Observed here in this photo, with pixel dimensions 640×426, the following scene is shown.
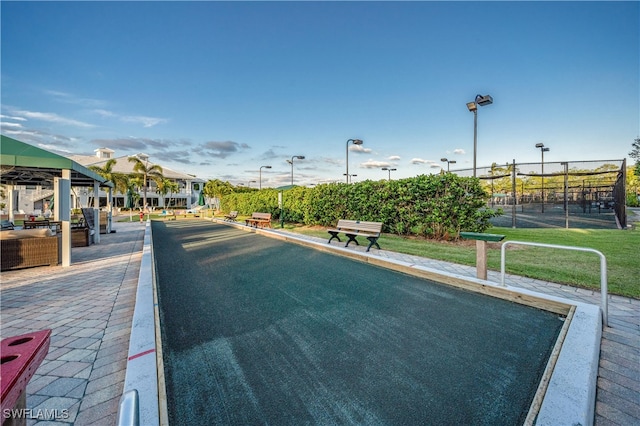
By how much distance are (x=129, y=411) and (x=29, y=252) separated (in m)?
8.29

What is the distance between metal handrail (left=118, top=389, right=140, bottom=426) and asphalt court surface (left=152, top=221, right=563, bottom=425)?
1.16 m

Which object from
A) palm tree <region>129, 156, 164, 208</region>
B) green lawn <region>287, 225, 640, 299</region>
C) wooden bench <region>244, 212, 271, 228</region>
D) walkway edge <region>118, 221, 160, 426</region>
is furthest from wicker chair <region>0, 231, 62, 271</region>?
palm tree <region>129, 156, 164, 208</region>

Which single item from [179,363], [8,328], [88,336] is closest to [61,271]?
[8,328]

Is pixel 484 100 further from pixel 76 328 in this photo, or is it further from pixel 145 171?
pixel 145 171

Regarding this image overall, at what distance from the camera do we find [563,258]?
6.74m

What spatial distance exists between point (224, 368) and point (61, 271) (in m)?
6.32

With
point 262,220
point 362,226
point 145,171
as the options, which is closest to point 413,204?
point 362,226

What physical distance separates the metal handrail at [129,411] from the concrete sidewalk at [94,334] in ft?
4.59

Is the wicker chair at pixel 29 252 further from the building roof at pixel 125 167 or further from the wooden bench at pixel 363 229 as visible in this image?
the building roof at pixel 125 167

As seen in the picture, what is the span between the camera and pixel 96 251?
8992 mm

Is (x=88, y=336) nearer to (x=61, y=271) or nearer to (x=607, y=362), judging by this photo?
(x=61, y=271)

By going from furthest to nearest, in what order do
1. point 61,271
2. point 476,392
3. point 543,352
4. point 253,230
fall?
point 253,230 → point 61,271 → point 543,352 → point 476,392

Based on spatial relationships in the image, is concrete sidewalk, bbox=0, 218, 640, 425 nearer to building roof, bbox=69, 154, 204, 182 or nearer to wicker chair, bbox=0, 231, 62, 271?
wicker chair, bbox=0, 231, 62, 271

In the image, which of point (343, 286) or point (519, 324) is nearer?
point (519, 324)
